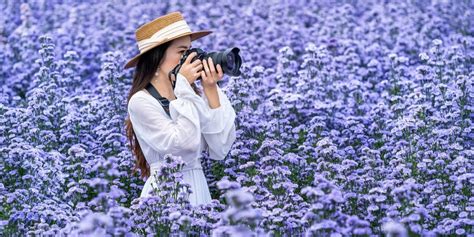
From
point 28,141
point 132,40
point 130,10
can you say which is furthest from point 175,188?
point 130,10

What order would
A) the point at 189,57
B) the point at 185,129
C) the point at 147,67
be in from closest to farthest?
1. the point at 185,129
2. the point at 189,57
3. the point at 147,67

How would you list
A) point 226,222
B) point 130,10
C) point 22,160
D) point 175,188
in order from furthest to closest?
point 130,10
point 22,160
point 175,188
point 226,222

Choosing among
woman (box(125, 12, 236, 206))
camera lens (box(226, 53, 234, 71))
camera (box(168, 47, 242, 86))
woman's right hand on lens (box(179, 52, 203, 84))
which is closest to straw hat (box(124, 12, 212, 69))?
woman (box(125, 12, 236, 206))

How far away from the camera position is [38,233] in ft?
18.2

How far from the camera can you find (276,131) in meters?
8.01

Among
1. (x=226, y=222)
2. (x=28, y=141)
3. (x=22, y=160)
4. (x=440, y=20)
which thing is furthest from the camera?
(x=440, y=20)

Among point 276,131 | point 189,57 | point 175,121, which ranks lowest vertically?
point 276,131

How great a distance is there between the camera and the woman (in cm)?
607

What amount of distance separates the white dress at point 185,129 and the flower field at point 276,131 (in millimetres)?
158

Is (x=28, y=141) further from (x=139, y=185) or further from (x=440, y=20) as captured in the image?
(x=440, y=20)

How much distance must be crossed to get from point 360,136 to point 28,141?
2.82 metres

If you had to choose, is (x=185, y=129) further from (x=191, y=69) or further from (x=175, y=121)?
(x=191, y=69)

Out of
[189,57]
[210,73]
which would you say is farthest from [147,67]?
[210,73]

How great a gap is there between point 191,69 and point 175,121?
37cm
